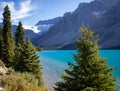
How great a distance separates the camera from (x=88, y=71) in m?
19.7

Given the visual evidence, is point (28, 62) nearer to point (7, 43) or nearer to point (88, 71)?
point (7, 43)

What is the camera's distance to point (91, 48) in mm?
20391

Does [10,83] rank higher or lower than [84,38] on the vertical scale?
lower

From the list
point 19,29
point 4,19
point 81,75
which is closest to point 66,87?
point 81,75

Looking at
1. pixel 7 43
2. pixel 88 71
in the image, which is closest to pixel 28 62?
pixel 7 43

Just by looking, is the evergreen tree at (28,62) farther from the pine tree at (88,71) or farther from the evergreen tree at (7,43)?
the pine tree at (88,71)

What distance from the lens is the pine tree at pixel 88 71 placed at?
19266 mm

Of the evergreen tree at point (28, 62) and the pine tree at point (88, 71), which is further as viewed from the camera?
the evergreen tree at point (28, 62)

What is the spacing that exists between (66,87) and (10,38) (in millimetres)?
43457

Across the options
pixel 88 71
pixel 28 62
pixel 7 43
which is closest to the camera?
pixel 88 71

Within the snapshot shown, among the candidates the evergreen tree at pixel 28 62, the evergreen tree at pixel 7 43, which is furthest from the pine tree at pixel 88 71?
the evergreen tree at pixel 7 43

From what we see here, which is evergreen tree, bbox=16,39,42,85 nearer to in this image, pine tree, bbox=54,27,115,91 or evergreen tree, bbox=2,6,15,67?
evergreen tree, bbox=2,6,15,67

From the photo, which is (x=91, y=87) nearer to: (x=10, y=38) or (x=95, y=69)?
(x=95, y=69)

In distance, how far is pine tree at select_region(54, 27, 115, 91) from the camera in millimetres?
19266
